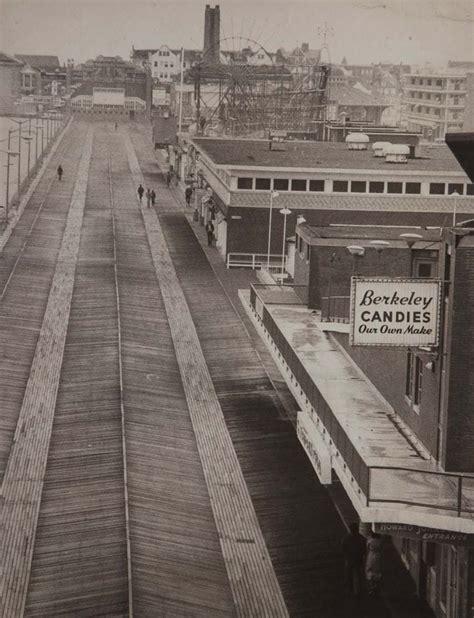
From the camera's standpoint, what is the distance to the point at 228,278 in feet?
194

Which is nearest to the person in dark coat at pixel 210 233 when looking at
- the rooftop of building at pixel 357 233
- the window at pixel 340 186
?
the window at pixel 340 186

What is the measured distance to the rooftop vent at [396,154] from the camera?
65.9 metres

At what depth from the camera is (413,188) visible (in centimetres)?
6144

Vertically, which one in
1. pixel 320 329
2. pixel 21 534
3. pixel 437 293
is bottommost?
pixel 21 534

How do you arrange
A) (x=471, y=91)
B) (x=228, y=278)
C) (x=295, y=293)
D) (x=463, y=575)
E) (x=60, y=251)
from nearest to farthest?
1. (x=463, y=575)
2. (x=295, y=293)
3. (x=228, y=278)
4. (x=60, y=251)
5. (x=471, y=91)

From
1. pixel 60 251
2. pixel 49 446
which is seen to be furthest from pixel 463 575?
A: pixel 60 251

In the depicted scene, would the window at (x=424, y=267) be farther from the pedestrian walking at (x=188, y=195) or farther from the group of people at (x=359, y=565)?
the pedestrian walking at (x=188, y=195)

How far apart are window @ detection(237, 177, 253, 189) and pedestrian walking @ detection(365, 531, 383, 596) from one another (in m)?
41.6

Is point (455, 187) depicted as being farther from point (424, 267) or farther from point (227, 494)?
point (227, 494)

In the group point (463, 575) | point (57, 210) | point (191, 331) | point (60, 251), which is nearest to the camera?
point (463, 575)

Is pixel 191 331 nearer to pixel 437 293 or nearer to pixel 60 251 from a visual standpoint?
pixel 60 251

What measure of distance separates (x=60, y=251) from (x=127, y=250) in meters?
3.62

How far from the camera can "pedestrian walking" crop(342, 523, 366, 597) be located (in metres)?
22.7

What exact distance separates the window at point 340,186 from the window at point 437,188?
14.2 feet
